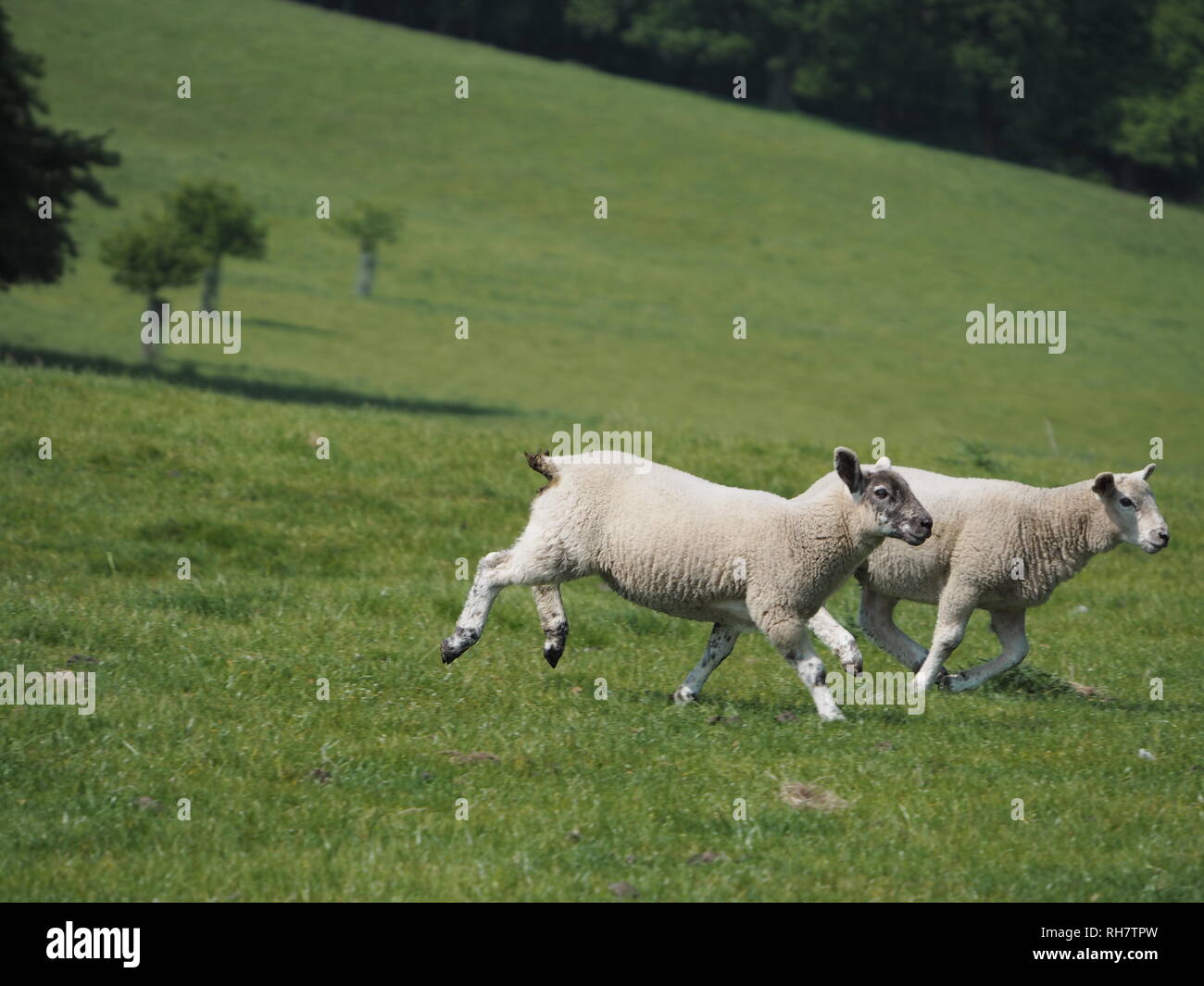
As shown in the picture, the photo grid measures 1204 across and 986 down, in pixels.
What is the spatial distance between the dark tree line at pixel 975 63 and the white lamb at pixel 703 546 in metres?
96.5

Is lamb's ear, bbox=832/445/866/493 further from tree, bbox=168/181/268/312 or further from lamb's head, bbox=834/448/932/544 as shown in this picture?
tree, bbox=168/181/268/312

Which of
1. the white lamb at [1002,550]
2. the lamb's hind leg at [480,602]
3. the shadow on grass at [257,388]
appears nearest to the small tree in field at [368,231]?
the shadow on grass at [257,388]

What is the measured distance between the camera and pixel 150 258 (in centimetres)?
4409

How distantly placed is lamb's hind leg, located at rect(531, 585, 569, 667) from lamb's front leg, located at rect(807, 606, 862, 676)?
6.26 ft

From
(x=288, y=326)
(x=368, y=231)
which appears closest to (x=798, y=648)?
(x=288, y=326)

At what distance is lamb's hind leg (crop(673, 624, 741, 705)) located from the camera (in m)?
10.9

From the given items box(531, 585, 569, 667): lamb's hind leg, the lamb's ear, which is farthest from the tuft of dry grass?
box(531, 585, 569, 667): lamb's hind leg

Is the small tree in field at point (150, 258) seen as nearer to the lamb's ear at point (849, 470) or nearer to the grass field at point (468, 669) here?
the grass field at point (468, 669)

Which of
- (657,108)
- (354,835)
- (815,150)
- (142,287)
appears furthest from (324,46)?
(354,835)

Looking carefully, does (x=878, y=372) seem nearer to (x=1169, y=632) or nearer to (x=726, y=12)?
(x=1169, y=632)

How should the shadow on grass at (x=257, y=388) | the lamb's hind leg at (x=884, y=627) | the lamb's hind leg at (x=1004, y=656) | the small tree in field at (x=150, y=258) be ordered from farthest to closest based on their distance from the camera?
the small tree in field at (x=150, y=258), the shadow on grass at (x=257, y=388), the lamb's hind leg at (x=884, y=627), the lamb's hind leg at (x=1004, y=656)

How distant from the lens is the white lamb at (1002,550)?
465 inches

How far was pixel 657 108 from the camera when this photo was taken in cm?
9225

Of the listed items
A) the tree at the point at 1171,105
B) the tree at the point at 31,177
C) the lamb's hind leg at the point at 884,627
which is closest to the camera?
the lamb's hind leg at the point at 884,627
